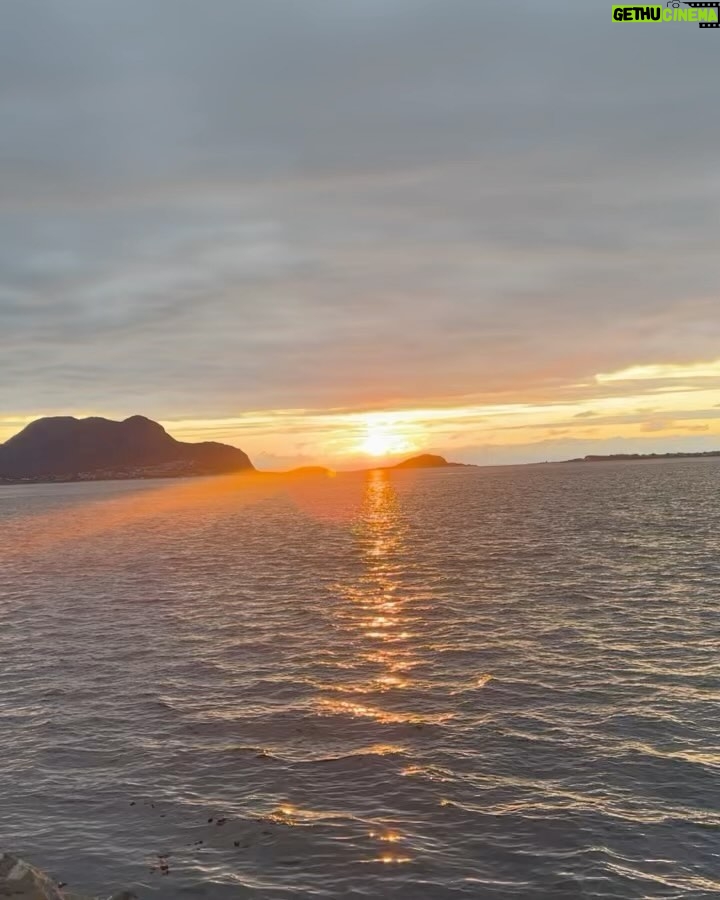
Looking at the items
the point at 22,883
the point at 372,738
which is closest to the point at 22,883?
the point at 22,883

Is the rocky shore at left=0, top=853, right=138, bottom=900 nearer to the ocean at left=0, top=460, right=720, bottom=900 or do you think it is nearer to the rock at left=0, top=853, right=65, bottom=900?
the rock at left=0, top=853, right=65, bottom=900

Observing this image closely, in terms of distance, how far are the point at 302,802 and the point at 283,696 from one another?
9.15 meters

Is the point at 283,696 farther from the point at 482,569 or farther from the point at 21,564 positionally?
the point at 21,564

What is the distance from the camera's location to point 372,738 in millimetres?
25047

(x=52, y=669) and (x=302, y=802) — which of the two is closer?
(x=302, y=802)

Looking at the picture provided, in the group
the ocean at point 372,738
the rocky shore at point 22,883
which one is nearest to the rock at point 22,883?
the rocky shore at point 22,883

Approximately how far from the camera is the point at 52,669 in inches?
1388

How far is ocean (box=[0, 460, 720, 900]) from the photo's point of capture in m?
17.6

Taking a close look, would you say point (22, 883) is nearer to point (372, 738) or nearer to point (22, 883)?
point (22, 883)

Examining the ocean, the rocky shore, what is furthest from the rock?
the ocean

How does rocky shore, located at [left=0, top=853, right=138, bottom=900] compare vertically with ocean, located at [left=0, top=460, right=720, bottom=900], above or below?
above

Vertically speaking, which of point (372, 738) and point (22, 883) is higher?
point (22, 883)

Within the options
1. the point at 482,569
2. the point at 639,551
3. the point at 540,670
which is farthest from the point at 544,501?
the point at 540,670

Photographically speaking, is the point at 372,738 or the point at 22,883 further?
the point at 372,738
